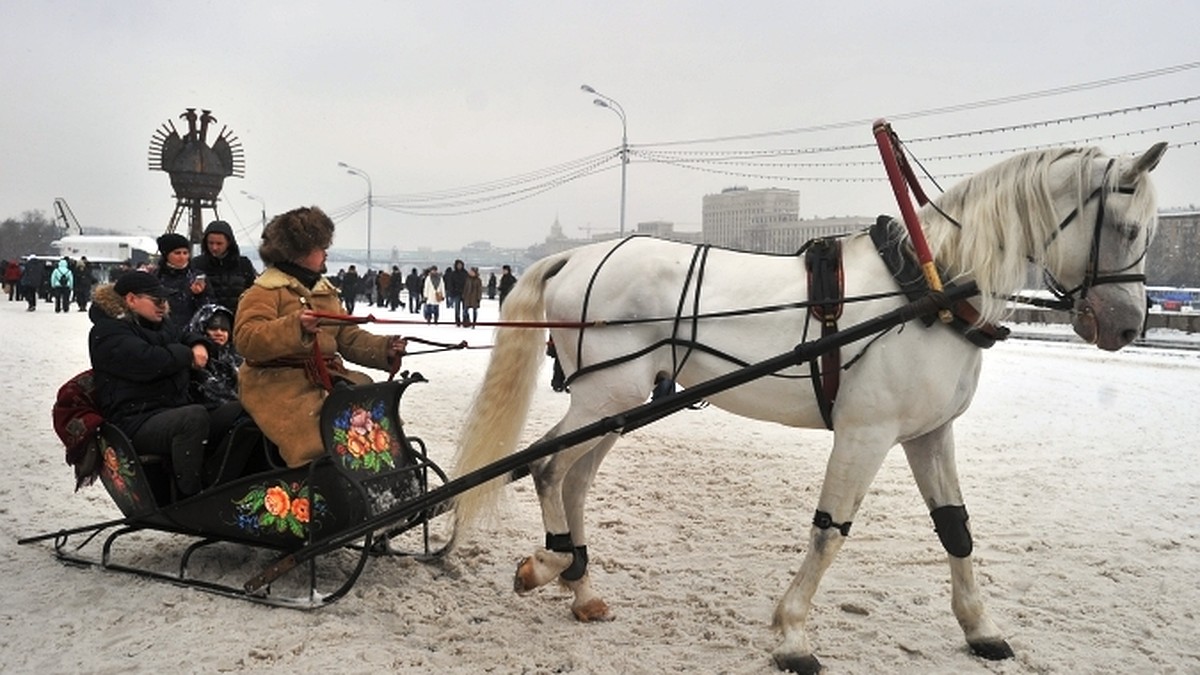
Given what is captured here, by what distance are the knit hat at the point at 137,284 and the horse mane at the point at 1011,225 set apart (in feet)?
11.6

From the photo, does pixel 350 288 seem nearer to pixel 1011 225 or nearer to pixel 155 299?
pixel 155 299

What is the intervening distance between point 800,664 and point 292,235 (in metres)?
2.73

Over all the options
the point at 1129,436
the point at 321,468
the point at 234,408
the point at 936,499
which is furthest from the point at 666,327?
the point at 1129,436

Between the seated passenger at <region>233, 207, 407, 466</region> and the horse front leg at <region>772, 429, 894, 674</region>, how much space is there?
1.94 metres

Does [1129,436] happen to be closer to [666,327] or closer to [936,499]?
[936,499]

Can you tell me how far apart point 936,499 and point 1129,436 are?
5.32 m

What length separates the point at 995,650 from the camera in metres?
3.45

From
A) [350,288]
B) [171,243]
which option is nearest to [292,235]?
[171,243]

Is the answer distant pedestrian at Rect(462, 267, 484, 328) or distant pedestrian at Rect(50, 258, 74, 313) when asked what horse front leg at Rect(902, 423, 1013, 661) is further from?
distant pedestrian at Rect(50, 258, 74, 313)

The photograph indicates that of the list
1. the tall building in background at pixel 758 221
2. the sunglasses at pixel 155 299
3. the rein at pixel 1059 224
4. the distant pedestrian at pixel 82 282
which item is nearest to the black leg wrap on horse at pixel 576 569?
the rein at pixel 1059 224

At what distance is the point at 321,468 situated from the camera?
12.2 ft

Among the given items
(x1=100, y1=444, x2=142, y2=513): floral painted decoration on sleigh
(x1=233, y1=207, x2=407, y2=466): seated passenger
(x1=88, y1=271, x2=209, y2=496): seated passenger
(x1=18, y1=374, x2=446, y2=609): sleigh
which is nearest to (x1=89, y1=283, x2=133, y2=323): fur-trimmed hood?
(x1=88, y1=271, x2=209, y2=496): seated passenger

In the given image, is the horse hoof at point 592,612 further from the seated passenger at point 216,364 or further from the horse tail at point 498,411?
the seated passenger at point 216,364

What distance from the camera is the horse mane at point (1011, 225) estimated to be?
3227 mm
